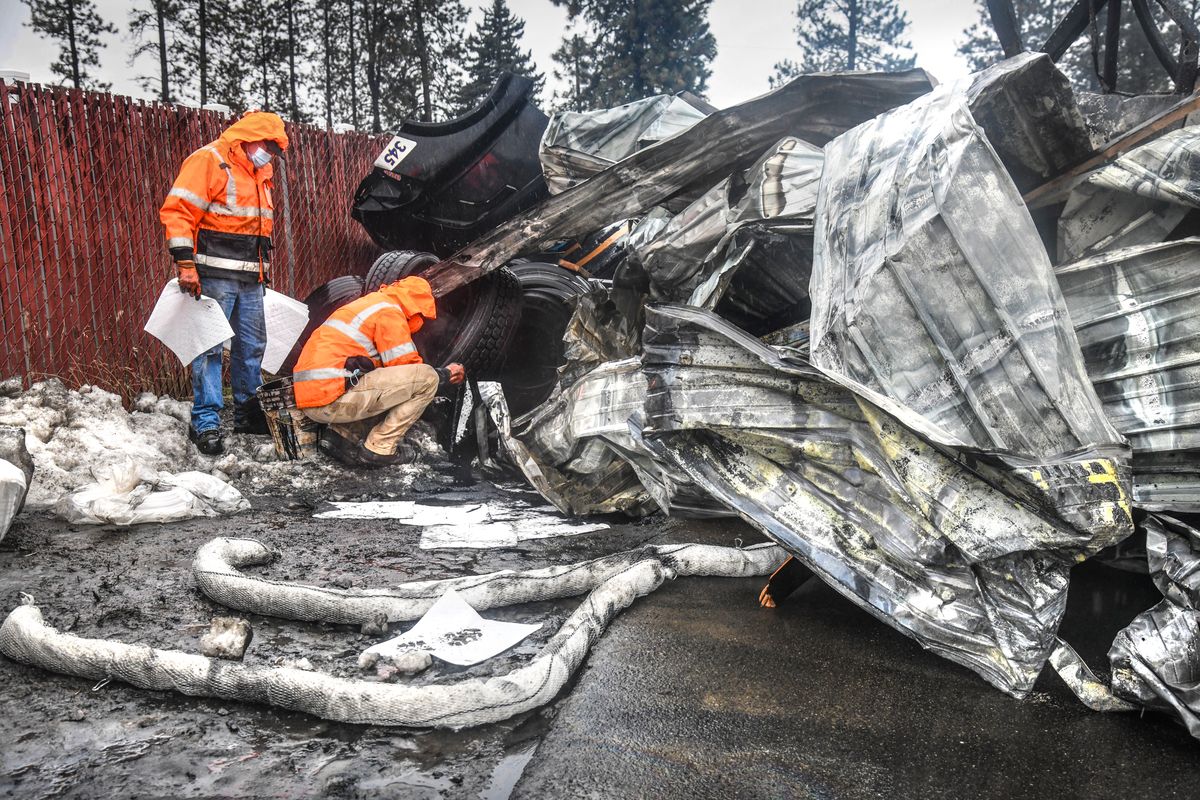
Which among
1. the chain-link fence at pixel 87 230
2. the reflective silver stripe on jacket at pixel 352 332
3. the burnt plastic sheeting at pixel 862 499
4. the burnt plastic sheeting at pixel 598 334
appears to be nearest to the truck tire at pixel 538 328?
the reflective silver stripe on jacket at pixel 352 332

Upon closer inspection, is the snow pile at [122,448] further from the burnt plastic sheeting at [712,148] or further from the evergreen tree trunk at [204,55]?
the evergreen tree trunk at [204,55]

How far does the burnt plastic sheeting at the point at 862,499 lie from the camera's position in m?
1.86

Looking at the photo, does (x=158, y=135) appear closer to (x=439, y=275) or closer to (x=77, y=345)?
(x=77, y=345)

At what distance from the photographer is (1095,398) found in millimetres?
2047

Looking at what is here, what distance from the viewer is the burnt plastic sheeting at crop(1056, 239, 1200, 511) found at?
2.13 metres

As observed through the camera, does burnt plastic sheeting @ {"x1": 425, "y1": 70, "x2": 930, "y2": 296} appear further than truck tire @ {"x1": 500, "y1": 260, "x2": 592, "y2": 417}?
No

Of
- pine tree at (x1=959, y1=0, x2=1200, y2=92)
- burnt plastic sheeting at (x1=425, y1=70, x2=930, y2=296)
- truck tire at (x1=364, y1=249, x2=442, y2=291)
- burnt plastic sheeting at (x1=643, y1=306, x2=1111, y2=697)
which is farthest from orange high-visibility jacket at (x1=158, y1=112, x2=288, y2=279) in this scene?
pine tree at (x1=959, y1=0, x2=1200, y2=92)

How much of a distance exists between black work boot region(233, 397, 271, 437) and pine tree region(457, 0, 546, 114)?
19.6 m

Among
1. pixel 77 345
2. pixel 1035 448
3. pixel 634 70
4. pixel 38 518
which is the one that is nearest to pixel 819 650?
pixel 1035 448

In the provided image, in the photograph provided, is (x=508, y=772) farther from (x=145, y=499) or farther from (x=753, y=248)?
(x=145, y=499)

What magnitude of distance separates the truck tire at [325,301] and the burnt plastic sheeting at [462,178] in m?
0.73

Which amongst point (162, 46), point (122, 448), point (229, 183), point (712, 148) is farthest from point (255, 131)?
point (162, 46)

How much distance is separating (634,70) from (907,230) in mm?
21789

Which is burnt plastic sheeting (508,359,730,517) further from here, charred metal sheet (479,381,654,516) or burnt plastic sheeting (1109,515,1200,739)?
burnt plastic sheeting (1109,515,1200,739)
